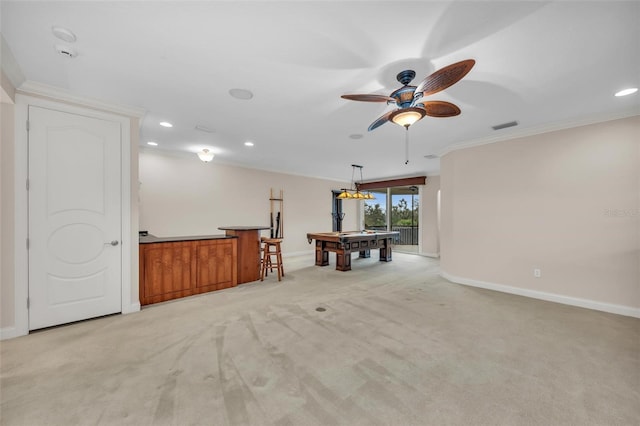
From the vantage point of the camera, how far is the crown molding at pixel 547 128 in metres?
3.28

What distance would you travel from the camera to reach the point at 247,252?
481 cm

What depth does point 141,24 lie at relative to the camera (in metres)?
1.81

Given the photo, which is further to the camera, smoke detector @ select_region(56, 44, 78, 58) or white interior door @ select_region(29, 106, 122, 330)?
white interior door @ select_region(29, 106, 122, 330)

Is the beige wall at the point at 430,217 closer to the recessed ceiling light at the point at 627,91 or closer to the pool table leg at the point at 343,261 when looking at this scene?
the pool table leg at the point at 343,261

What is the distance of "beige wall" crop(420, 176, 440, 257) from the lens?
7.97 meters

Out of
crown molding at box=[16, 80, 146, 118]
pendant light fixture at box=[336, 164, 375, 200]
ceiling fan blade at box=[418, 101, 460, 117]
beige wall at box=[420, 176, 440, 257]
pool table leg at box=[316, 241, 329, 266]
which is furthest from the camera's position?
beige wall at box=[420, 176, 440, 257]

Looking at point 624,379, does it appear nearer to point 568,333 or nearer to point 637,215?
point 568,333

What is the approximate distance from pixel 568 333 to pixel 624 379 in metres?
0.85

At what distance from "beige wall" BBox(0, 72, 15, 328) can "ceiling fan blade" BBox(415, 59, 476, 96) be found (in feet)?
13.2

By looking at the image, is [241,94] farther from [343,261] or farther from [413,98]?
[343,261]

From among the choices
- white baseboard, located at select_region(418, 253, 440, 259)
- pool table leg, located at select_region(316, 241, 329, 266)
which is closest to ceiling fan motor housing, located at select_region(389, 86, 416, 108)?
pool table leg, located at select_region(316, 241, 329, 266)

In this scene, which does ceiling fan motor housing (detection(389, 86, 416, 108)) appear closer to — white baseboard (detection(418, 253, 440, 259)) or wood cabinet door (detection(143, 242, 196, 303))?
wood cabinet door (detection(143, 242, 196, 303))

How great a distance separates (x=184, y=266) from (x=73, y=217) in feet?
4.85

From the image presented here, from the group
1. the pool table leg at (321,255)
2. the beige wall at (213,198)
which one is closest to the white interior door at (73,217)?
the beige wall at (213,198)
